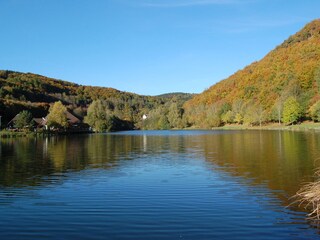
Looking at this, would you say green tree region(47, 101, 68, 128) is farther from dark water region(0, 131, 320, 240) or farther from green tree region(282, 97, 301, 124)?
dark water region(0, 131, 320, 240)

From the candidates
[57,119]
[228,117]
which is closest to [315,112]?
[228,117]

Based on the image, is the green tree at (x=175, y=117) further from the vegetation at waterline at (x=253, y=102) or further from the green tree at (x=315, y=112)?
the green tree at (x=315, y=112)

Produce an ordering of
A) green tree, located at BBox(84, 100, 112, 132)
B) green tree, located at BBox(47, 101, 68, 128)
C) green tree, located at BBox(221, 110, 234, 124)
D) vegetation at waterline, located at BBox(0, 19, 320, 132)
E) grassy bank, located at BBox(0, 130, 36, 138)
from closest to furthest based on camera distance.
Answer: grassy bank, located at BBox(0, 130, 36, 138), green tree, located at BBox(47, 101, 68, 128), vegetation at waterline, located at BBox(0, 19, 320, 132), green tree, located at BBox(84, 100, 112, 132), green tree, located at BBox(221, 110, 234, 124)

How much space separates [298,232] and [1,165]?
2321cm

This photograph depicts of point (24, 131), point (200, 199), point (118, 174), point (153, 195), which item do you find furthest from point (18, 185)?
point (24, 131)

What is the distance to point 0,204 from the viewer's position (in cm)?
1426

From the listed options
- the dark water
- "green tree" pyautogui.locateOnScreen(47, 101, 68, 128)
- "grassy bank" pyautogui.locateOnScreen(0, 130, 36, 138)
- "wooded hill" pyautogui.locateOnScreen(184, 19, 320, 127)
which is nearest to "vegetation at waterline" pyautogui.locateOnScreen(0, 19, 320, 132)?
"wooded hill" pyautogui.locateOnScreen(184, 19, 320, 127)

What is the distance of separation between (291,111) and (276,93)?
1535 inches

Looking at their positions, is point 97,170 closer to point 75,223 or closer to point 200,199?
point 200,199

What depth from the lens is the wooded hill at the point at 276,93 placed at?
4161 inches

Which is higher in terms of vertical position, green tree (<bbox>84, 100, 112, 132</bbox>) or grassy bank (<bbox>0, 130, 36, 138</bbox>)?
green tree (<bbox>84, 100, 112, 132</bbox>)

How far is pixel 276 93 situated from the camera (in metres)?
137

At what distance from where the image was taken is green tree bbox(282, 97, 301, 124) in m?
99.0

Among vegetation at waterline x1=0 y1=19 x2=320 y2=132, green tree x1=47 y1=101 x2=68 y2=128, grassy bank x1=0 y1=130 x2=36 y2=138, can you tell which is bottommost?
grassy bank x1=0 y1=130 x2=36 y2=138
